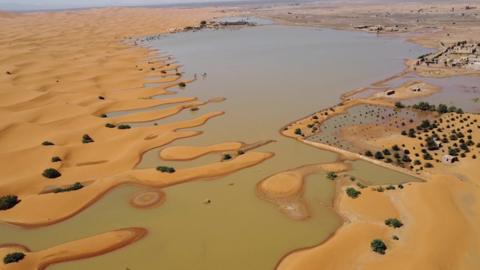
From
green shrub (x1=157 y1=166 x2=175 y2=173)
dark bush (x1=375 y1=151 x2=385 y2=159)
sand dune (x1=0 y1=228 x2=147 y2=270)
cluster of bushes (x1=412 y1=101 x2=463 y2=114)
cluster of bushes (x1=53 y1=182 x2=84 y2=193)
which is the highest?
cluster of bushes (x1=412 y1=101 x2=463 y2=114)

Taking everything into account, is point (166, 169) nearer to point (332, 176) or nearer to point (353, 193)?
point (332, 176)

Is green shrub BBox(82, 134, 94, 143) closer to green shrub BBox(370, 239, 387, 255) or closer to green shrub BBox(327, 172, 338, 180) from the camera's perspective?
green shrub BBox(327, 172, 338, 180)

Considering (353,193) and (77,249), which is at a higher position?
(353,193)

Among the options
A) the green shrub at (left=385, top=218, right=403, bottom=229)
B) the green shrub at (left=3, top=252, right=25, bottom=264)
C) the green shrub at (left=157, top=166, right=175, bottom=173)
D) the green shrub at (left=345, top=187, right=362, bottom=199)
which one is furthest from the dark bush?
the green shrub at (left=3, top=252, right=25, bottom=264)

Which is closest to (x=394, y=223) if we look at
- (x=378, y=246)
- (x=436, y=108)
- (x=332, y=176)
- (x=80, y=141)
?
(x=378, y=246)

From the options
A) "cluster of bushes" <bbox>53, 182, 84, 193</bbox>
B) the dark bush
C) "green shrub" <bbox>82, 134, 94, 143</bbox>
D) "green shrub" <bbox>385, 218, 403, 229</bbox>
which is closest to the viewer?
"green shrub" <bbox>385, 218, 403, 229</bbox>

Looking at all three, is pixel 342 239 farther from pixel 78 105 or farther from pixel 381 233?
pixel 78 105

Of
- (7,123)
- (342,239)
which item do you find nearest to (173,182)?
(342,239)
